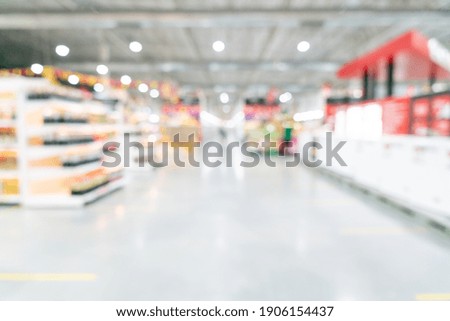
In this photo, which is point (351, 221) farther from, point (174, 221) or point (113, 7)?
point (113, 7)

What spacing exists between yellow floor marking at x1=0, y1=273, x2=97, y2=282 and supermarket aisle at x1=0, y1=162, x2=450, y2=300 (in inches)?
0.4

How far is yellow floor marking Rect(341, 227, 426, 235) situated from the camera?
14.0 ft

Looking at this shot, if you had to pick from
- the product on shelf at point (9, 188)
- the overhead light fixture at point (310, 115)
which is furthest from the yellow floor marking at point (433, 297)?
the overhead light fixture at point (310, 115)

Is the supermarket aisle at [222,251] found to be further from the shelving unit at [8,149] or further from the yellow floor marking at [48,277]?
the shelving unit at [8,149]

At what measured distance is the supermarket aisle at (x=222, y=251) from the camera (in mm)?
2770

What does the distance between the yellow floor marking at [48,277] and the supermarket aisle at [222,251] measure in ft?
0.03

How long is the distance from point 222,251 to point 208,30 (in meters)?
9.03

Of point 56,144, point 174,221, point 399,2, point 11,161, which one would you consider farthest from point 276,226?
point 399,2

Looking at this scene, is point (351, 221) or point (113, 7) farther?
point (113, 7)

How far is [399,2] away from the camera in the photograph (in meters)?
7.91

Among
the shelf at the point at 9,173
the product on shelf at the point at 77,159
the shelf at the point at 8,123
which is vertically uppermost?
the shelf at the point at 8,123

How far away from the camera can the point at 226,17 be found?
8.09 m

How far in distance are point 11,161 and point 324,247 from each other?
5.52 meters

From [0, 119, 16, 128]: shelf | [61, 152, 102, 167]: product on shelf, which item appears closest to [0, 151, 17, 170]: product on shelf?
[0, 119, 16, 128]: shelf
